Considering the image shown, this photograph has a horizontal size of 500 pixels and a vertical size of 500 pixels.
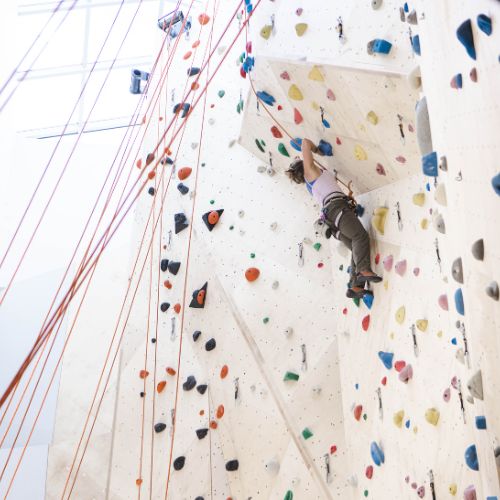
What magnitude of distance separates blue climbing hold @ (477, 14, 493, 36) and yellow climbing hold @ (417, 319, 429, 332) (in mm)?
1760

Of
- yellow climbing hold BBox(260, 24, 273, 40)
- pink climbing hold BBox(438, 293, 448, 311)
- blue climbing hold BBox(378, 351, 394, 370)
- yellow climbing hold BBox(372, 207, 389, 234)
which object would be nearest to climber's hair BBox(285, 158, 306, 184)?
yellow climbing hold BBox(372, 207, 389, 234)

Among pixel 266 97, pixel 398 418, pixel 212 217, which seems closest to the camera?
pixel 398 418

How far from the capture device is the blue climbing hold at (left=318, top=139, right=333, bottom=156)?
11.3 feet

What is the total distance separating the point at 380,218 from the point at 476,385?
1.78m

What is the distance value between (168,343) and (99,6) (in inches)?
129

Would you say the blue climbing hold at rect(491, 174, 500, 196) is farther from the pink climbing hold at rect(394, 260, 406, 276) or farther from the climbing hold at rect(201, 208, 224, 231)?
the climbing hold at rect(201, 208, 224, 231)

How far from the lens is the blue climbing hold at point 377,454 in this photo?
309 centimetres

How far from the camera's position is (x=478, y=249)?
1392 millimetres

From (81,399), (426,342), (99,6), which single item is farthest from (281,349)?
(99,6)

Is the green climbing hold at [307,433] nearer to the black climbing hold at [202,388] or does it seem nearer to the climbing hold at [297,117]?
the black climbing hold at [202,388]

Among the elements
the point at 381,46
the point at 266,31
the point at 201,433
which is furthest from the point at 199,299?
the point at 381,46

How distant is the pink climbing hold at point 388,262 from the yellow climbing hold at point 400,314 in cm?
24

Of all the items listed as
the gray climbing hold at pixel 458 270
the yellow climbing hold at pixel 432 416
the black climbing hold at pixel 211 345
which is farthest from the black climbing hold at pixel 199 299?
the gray climbing hold at pixel 458 270

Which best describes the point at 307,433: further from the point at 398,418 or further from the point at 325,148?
the point at 325,148
